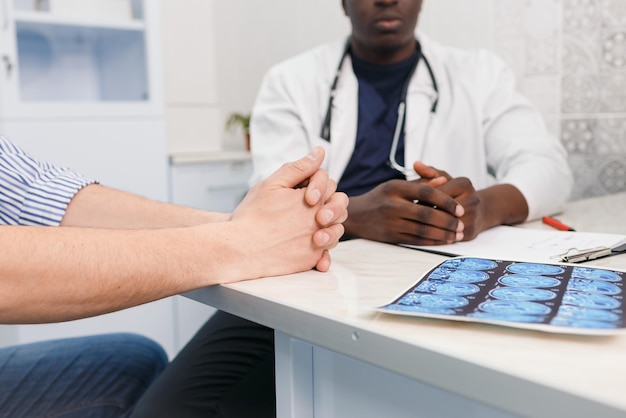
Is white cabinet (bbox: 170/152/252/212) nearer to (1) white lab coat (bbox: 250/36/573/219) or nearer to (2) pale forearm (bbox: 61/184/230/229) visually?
(1) white lab coat (bbox: 250/36/573/219)

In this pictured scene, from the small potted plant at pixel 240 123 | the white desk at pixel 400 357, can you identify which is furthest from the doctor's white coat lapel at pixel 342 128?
the small potted plant at pixel 240 123

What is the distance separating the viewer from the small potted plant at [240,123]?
289cm

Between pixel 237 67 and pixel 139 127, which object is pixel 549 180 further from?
pixel 237 67

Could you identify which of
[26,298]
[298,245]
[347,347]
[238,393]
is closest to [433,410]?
[347,347]

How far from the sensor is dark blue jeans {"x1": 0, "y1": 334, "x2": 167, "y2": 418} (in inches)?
36.7

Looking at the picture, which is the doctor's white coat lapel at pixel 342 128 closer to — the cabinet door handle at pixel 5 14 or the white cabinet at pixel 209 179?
the white cabinet at pixel 209 179

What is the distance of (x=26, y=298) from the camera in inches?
24.1

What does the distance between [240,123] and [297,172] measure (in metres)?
2.28

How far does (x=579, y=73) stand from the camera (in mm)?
1769

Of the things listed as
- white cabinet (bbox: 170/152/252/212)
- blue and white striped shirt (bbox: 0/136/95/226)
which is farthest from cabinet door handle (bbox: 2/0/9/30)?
blue and white striped shirt (bbox: 0/136/95/226)

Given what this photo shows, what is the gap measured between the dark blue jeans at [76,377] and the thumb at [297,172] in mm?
453

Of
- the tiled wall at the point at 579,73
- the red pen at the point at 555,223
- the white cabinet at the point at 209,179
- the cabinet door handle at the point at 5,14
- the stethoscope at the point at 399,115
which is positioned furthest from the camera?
the white cabinet at the point at 209,179

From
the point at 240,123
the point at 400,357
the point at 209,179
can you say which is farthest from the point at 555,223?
the point at 240,123

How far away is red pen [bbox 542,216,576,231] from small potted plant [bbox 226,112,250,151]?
1.88 meters
